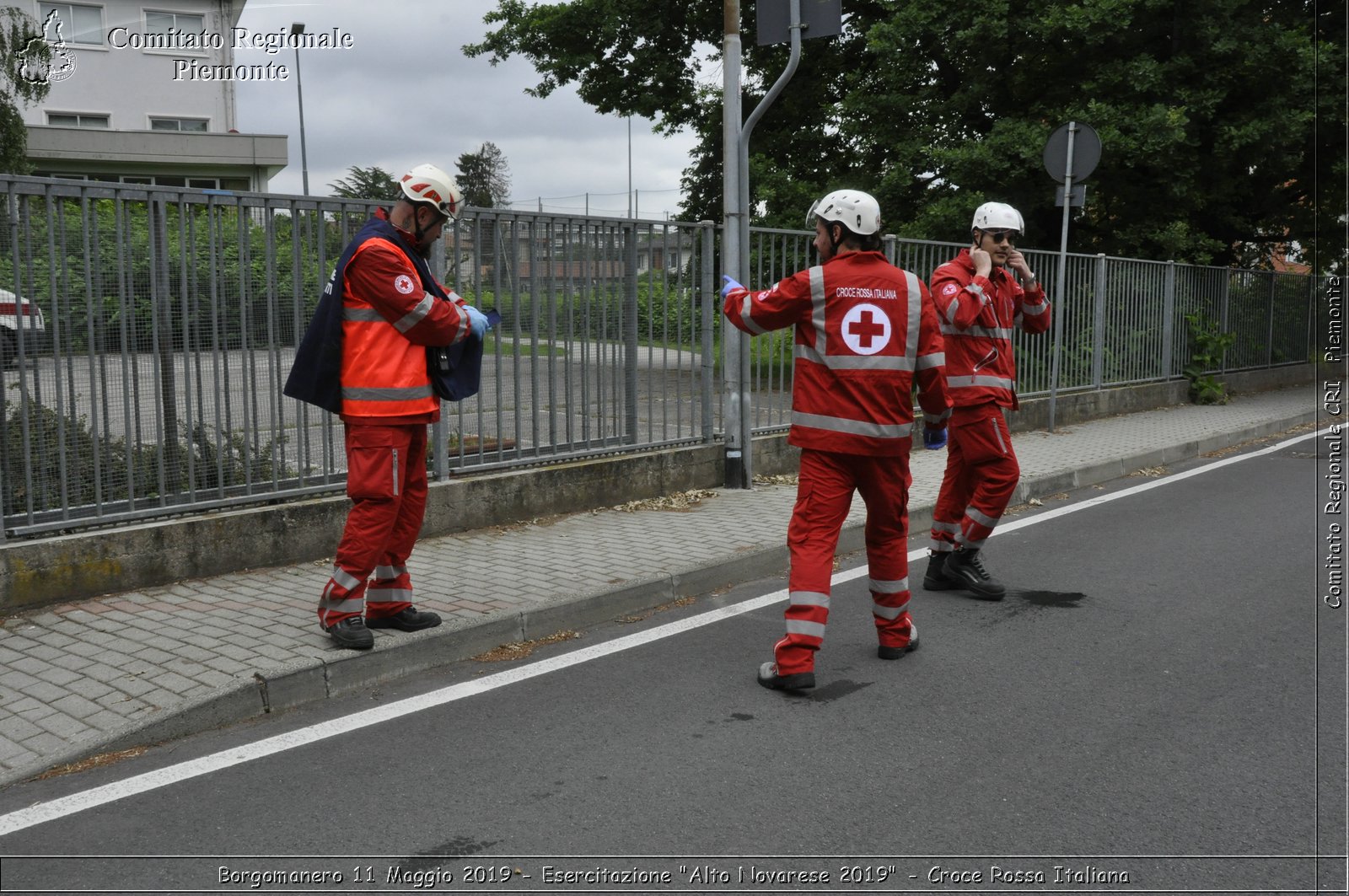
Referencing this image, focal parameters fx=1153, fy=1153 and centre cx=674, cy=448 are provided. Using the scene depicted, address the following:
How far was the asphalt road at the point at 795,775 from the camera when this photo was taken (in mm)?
3240

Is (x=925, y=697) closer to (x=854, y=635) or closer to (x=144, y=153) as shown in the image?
(x=854, y=635)

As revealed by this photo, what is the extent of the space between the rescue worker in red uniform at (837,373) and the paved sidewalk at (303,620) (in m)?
1.46

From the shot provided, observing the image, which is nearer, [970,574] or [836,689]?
[836,689]

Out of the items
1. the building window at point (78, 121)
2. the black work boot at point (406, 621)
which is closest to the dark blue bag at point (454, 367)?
the black work boot at point (406, 621)

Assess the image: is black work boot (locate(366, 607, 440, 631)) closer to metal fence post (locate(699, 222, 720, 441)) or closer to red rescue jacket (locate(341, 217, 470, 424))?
red rescue jacket (locate(341, 217, 470, 424))

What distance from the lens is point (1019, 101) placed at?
1838cm

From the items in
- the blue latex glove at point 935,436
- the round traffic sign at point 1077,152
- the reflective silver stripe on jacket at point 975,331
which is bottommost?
the blue latex glove at point 935,436

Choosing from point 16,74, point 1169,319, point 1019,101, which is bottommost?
point 1169,319

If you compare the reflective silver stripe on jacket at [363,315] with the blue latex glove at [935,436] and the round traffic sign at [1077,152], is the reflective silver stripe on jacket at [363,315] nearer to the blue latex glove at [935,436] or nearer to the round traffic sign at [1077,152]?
the blue latex glove at [935,436]

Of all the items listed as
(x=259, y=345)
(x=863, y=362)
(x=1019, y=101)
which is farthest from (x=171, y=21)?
(x=863, y=362)

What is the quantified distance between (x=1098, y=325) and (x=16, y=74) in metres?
25.5

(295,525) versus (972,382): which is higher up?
(972,382)

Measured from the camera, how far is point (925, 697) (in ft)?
15.3

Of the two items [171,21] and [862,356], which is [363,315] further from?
[171,21]
